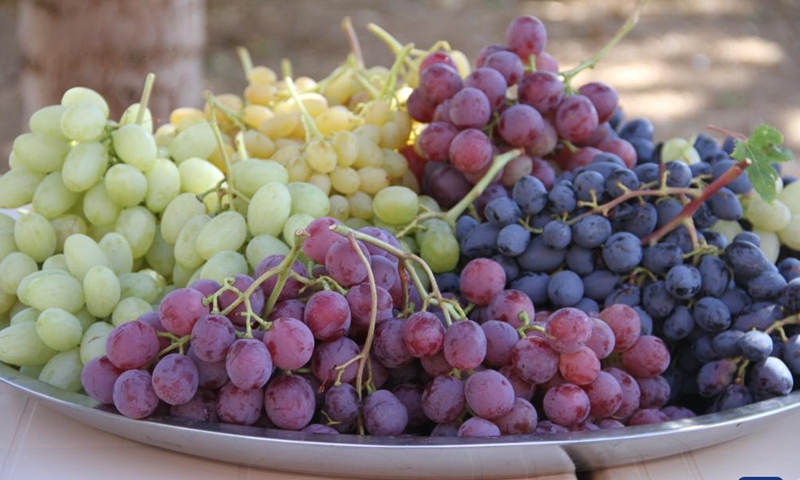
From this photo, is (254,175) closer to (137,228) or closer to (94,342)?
(137,228)

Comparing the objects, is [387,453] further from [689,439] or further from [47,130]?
[47,130]

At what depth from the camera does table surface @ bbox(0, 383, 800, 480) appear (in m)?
0.90

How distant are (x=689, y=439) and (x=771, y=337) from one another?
0.72 ft

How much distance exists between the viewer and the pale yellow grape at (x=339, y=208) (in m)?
1.21

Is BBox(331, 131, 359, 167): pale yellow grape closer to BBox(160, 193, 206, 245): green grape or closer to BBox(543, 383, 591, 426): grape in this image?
BBox(160, 193, 206, 245): green grape

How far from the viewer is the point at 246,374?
0.82 metres

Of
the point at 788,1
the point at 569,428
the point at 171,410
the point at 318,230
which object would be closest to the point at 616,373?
the point at 569,428

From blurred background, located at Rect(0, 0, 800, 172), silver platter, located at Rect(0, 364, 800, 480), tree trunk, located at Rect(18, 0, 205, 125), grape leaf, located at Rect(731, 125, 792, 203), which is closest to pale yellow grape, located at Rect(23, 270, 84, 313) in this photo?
silver platter, located at Rect(0, 364, 800, 480)

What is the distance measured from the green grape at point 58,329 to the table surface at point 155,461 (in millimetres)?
84

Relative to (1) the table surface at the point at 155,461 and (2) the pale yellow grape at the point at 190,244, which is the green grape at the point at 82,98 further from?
(1) the table surface at the point at 155,461

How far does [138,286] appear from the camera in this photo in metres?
1.07

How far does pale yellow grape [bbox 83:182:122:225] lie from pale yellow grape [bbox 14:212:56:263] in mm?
54

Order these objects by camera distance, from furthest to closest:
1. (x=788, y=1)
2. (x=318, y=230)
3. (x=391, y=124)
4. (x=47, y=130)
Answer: (x=788, y=1), (x=391, y=124), (x=47, y=130), (x=318, y=230)

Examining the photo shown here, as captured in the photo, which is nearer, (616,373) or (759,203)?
(616,373)
